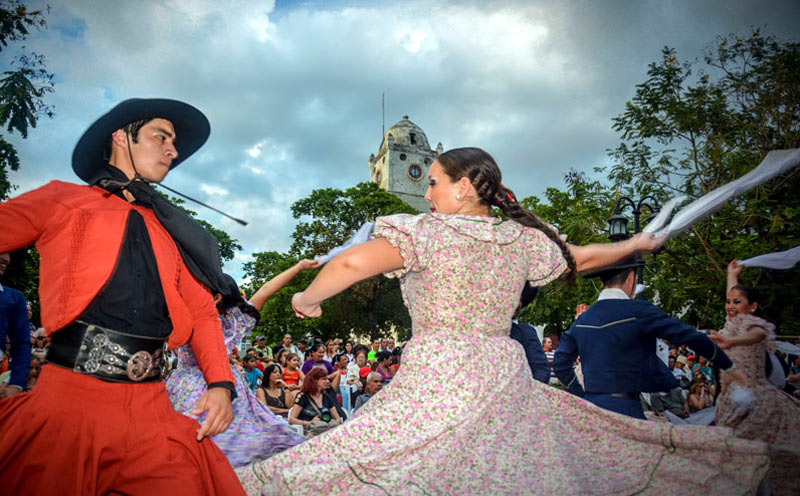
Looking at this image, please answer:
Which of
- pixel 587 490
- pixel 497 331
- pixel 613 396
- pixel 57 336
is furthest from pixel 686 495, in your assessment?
pixel 57 336

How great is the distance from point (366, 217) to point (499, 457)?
34.3m

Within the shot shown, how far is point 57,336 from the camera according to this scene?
1.91 m

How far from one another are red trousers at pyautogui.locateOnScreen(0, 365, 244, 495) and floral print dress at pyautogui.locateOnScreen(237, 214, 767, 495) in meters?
0.29

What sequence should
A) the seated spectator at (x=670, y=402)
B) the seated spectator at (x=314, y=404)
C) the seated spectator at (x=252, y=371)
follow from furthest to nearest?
the seated spectator at (x=670, y=402)
the seated spectator at (x=252, y=371)
the seated spectator at (x=314, y=404)

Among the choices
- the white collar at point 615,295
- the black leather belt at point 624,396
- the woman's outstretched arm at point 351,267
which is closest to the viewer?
Result: the woman's outstretched arm at point 351,267

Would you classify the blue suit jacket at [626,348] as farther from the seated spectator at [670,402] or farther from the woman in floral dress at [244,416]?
the seated spectator at [670,402]

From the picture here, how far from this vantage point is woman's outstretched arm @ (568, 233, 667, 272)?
2938 mm

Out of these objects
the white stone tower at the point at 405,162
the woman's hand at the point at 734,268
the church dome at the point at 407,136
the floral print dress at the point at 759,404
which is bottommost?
the floral print dress at the point at 759,404

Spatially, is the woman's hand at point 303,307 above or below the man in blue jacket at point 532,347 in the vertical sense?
above

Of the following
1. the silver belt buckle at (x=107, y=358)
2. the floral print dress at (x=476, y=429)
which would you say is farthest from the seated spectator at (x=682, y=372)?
the silver belt buckle at (x=107, y=358)

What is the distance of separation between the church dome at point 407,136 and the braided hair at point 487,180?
60670mm

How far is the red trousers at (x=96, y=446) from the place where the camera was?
165 centimetres

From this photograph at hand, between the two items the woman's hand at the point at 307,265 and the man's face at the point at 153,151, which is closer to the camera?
the man's face at the point at 153,151

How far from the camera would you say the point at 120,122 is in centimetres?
237
